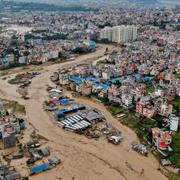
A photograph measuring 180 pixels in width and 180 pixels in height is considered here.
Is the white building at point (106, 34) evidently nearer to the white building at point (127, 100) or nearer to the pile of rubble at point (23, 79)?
the pile of rubble at point (23, 79)

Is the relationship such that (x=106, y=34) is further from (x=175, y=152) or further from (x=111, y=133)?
(x=175, y=152)

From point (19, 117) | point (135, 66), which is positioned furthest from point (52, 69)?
point (19, 117)

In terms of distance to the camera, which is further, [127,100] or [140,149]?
[127,100]

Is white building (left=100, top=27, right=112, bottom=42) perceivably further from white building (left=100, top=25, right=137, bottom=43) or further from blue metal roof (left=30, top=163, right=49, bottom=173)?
blue metal roof (left=30, top=163, right=49, bottom=173)

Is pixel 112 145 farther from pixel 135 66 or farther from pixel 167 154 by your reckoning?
pixel 135 66

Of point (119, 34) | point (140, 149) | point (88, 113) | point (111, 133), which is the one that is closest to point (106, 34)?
point (119, 34)

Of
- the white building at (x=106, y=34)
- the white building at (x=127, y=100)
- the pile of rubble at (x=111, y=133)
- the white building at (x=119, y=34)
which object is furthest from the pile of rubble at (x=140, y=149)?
the white building at (x=106, y=34)

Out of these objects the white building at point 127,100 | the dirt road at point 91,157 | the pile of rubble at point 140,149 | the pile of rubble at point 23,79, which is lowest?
the dirt road at point 91,157

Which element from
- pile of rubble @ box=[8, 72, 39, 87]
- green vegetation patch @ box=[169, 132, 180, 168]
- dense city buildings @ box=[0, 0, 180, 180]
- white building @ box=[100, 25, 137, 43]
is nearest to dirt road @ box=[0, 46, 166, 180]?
dense city buildings @ box=[0, 0, 180, 180]
